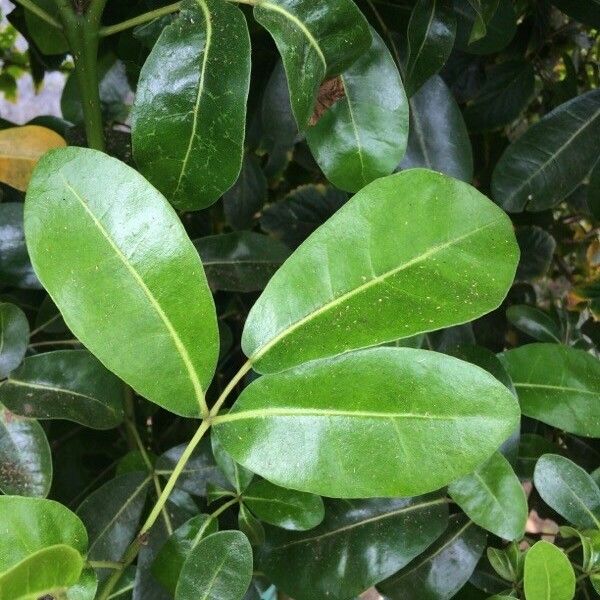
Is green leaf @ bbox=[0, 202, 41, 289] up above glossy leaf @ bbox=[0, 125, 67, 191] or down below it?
below

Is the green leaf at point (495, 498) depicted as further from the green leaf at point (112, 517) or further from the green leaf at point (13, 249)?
the green leaf at point (13, 249)

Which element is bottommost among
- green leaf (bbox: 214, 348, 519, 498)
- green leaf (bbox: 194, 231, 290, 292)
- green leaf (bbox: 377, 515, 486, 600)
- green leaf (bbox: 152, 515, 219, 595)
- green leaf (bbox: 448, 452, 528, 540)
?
green leaf (bbox: 377, 515, 486, 600)

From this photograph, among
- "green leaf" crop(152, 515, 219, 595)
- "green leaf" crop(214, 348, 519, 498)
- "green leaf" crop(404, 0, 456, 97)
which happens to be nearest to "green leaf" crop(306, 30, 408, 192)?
"green leaf" crop(404, 0, 456, 97)

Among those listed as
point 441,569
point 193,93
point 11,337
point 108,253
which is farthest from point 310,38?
point 441,569

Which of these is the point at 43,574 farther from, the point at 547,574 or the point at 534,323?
the point at 534,323

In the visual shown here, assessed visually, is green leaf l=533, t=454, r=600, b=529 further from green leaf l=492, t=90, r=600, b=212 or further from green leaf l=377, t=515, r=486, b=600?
green leaf l=492, t=90, r=600, b=212
